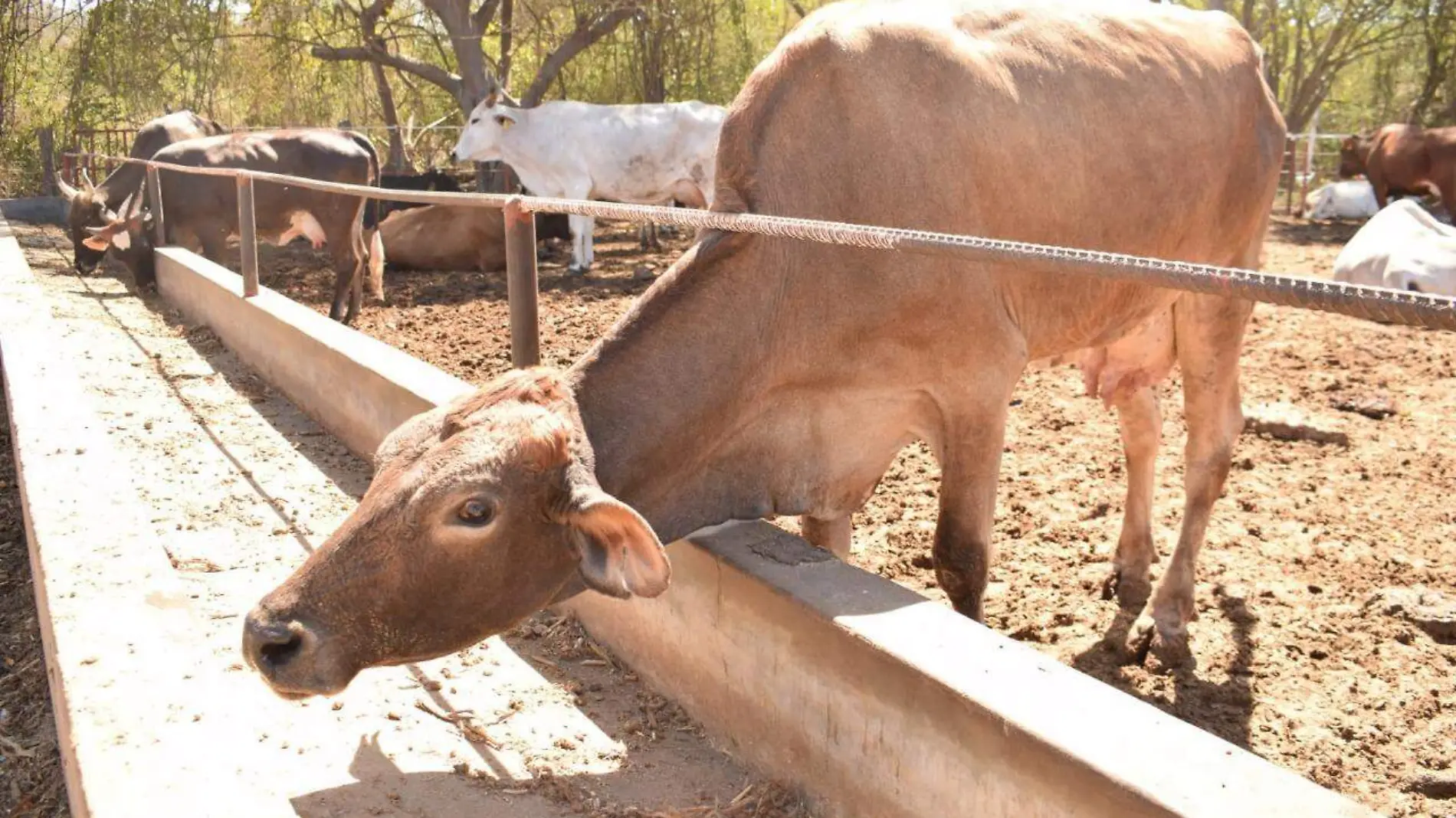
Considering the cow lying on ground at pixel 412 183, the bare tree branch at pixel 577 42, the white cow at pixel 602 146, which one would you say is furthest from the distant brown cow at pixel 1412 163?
the cow lying on ground at pixel 412 183

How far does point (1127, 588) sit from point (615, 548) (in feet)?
8.74

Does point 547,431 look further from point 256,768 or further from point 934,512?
point 934,512

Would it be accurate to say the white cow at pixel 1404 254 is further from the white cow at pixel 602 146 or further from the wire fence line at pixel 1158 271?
the wire fence line at pixel 1158 271

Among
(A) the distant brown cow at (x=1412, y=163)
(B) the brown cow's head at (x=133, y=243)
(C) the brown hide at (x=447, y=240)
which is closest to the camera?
(B) the brown cow's head at (x=133, y=243)

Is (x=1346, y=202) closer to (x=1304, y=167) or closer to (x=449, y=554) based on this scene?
(x=1304, y=167)

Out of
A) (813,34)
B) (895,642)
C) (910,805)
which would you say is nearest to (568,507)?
(895,642)

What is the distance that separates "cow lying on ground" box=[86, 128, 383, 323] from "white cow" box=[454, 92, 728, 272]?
2789 mm

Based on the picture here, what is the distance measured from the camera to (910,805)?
2510 millimetres

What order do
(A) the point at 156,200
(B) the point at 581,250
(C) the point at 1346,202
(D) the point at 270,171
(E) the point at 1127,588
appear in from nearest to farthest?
(E) the point at 1127,588 < (A) the point at 156,200 < (D) the point at 270,171 < (B) the point at 581,250 < (C) the point at 1346,202

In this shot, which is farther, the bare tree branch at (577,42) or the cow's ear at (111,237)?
the bare tree branch at (577,42)

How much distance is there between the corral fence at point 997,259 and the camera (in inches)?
63.6

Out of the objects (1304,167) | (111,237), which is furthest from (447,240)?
(1304,167)

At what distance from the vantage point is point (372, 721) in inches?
129

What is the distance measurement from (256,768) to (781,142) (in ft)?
6.66
